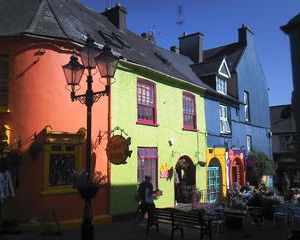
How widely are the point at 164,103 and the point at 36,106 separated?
274 inches

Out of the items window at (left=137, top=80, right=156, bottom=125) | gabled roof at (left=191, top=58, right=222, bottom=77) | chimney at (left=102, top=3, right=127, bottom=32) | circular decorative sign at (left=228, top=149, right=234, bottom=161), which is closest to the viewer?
window at (left=137, top=80, right=156, bottom=125)

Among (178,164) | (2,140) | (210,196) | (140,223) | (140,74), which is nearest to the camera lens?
(2,140)

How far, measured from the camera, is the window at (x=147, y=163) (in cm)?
1759

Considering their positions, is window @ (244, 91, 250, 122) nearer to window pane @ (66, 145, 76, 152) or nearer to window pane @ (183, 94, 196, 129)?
window pane @ (183, 94, 196, 129)

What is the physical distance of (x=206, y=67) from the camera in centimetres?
2634

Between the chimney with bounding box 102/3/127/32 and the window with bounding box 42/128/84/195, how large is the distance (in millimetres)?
9100

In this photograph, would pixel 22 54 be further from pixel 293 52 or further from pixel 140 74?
pixel 293 52

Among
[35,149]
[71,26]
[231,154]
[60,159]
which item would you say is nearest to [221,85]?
[231,154]

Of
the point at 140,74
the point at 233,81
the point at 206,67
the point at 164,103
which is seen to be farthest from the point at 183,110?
the point at 233,81

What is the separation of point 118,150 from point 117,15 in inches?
392

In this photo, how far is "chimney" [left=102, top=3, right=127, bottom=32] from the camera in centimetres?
2202

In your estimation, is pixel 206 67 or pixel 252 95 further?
pixel 252 95

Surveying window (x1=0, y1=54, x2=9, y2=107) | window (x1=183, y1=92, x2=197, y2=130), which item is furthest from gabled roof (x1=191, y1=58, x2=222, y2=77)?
window (x1=0, y1=54, x2=9, y2=107)

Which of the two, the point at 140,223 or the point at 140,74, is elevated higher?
the point at 140,74
